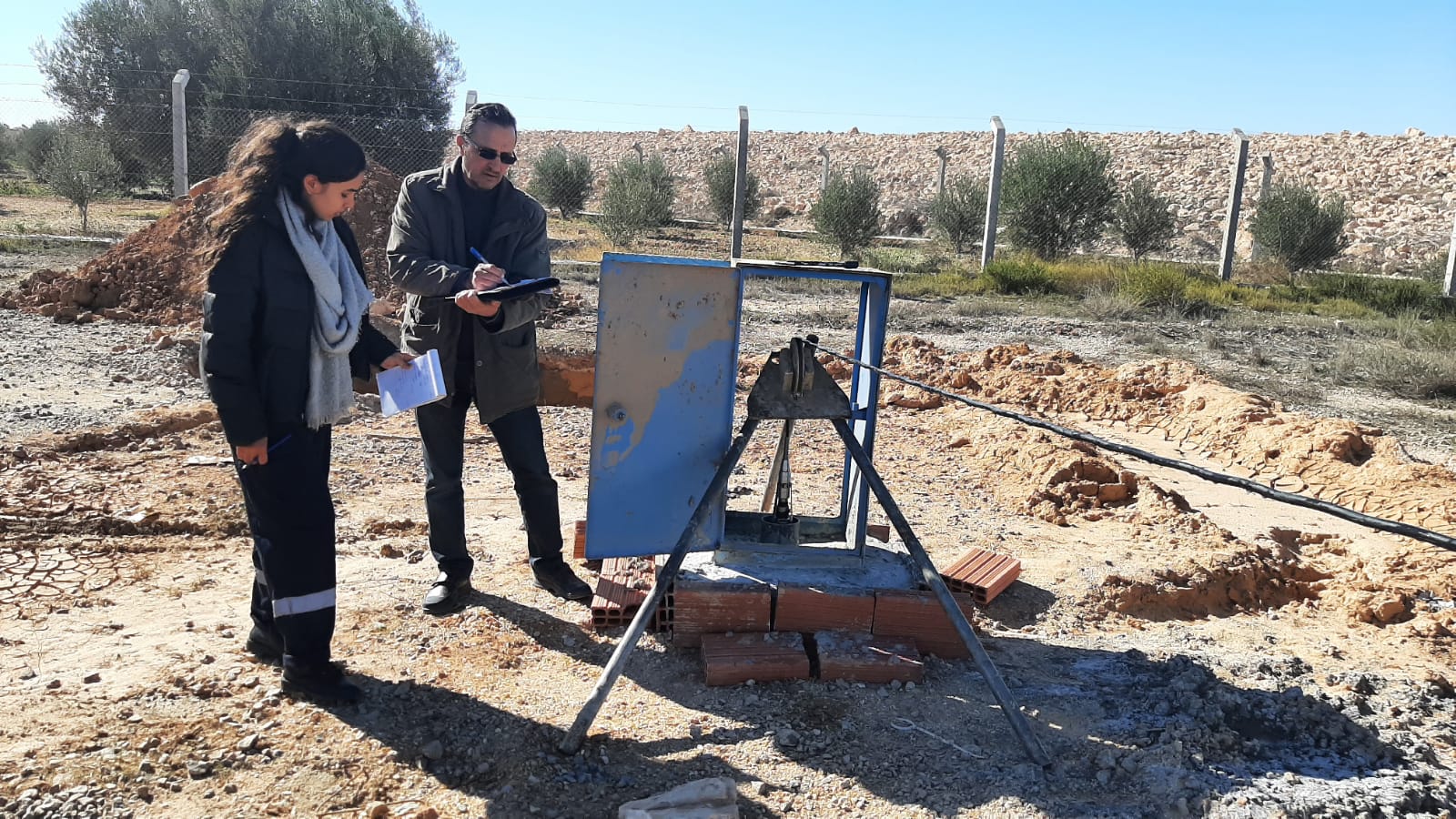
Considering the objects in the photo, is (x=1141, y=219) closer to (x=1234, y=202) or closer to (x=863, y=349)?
(x=1234, y=202)

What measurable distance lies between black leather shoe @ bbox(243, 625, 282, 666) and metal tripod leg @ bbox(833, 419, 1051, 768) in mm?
1970

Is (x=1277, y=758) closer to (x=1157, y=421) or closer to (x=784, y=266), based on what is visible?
(x=784, y=266)

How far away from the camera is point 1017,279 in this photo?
46.0 feet

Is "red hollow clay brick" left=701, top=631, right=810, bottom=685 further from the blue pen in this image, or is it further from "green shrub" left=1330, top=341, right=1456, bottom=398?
"green shrub" left=1330, top=341, right=1456, bottom=398

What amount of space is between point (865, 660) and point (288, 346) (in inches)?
80.1

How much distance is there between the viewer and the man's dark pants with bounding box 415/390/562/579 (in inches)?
146

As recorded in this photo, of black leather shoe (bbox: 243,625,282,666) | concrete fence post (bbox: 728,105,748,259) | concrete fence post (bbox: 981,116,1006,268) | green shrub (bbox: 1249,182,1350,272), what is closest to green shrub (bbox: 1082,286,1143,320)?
concrete fence post (bbox: 981,116,1006,268)

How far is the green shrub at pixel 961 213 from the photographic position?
20.6 m

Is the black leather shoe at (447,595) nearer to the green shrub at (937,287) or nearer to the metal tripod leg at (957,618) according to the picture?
the metal tripod leg at (957,618)

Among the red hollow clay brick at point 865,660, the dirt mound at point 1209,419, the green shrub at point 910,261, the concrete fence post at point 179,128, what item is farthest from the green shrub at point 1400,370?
the concrete fence post at point 179,128

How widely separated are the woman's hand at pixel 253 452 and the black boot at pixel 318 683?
619mm

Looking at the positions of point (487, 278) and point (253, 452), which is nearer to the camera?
point (253, 452)

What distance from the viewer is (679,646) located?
11.6 ft

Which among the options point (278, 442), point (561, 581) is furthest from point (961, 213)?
point (278, 442)
